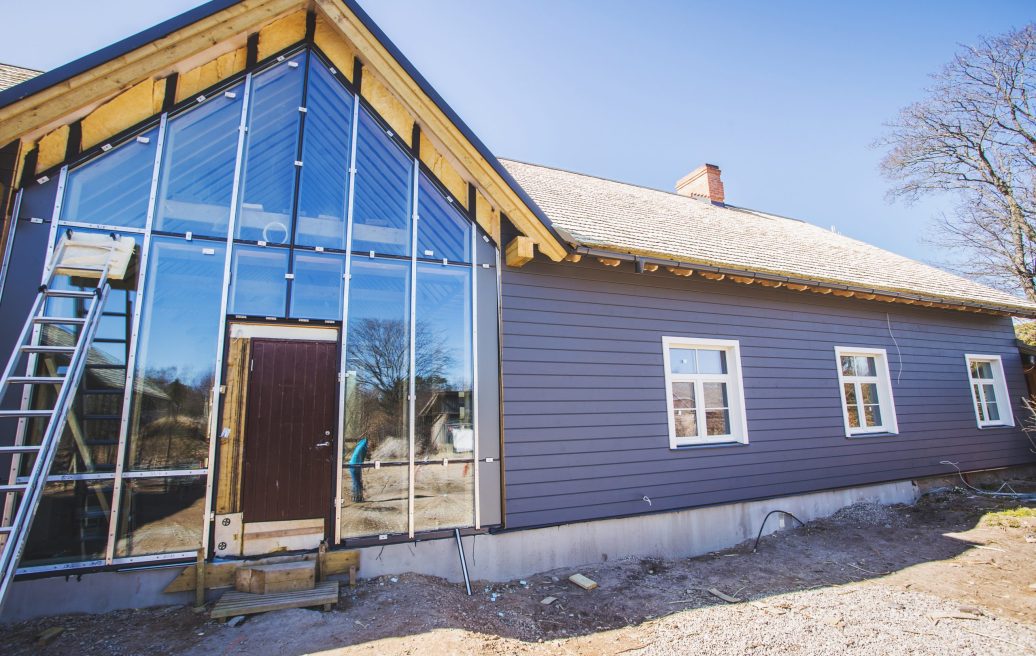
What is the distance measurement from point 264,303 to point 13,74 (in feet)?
18.4

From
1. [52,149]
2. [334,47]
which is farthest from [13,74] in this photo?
[334,47]

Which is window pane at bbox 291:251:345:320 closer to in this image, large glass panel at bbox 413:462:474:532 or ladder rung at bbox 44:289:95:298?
ladder rung at bbox 44:289:95:298

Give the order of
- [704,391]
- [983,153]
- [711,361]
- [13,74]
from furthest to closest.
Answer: [983,153] → [711,361] → [704,391] → [13,74]

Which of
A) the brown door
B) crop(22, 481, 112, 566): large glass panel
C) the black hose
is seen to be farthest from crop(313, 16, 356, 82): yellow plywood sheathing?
the black hose

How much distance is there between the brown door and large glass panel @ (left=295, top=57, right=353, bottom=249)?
4.01 ft

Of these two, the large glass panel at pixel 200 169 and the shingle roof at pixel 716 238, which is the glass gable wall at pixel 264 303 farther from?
the shingle roof at pixel 716 238

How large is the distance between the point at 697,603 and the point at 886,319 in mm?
7264

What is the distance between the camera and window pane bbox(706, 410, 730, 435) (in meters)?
6.82

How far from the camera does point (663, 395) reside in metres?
6.34

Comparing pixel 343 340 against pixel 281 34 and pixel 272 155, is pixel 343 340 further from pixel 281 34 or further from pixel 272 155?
pixel 281 34

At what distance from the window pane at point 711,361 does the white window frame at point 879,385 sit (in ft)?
8.21

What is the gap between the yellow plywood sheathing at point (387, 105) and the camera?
211 inches

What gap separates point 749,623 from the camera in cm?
413

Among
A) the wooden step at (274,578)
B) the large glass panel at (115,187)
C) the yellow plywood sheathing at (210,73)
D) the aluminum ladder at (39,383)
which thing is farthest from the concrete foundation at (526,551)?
the yellow plywood sheathing at (210,73)
